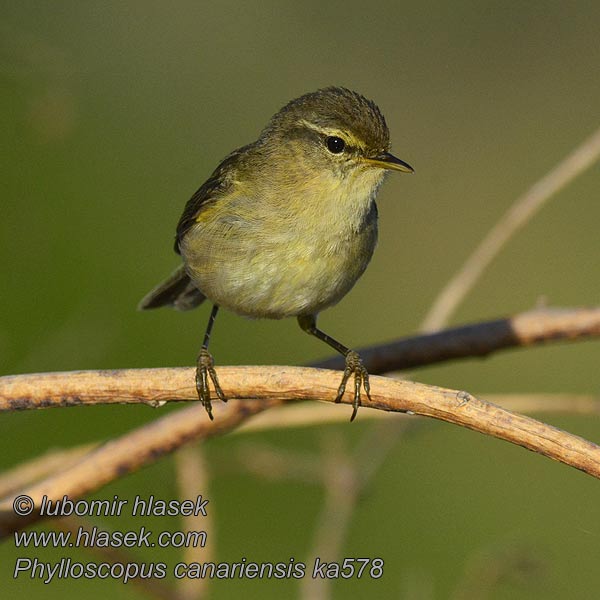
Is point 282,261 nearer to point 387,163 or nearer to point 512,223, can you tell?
point 387,163

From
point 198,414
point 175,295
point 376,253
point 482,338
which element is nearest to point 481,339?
point 482,338

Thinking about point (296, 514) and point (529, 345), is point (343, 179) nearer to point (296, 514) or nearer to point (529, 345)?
point (529, 345)

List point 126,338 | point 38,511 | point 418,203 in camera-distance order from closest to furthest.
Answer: point 38,511 < point 126,338 < point 418,203

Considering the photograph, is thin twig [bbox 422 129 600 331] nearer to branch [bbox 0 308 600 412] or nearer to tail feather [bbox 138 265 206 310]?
branch [bbox 0 308 600 412]

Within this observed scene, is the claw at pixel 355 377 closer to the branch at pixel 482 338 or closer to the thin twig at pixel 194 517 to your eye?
the branch at pixel 482 338

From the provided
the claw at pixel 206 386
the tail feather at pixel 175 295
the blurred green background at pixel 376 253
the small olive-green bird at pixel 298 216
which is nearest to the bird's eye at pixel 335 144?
the small olive-green bird at pixel 298 216

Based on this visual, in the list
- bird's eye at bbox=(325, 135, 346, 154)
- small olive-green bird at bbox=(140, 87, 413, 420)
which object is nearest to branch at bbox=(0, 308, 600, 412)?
small olive-green bird at bbox=(140, 87, 413, 420)

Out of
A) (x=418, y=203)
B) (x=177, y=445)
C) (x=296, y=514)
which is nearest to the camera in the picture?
(x=177, y=445)

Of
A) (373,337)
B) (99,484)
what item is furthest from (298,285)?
(373,337)

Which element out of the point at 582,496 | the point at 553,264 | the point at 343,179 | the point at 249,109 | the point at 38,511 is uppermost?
the point at 249,109
